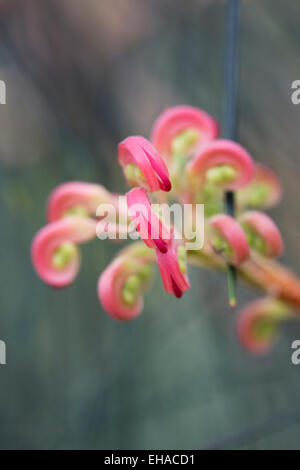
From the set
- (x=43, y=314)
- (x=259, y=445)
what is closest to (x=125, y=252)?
(x=259, y=445)

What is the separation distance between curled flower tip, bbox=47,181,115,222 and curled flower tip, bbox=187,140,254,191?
0.07 meters

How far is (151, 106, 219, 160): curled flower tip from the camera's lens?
1.74 ft

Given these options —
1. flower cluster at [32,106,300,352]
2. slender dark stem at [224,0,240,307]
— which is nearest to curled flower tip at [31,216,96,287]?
flower cluster at [32,106,300,352]

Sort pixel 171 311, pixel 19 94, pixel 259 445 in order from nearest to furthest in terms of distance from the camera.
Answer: pixel 259 445 → pixel 19 94 → pixel 171 311

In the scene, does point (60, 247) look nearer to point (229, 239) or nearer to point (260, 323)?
point (229, 239)

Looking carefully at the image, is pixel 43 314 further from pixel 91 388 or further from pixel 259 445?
pixel 259 445

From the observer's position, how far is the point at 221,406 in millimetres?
1011

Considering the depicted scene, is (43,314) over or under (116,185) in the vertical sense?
under

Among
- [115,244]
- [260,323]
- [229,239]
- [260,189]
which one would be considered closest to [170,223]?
[229,239]

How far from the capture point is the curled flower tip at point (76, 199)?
0.53 meters

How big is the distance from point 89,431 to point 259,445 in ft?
0.81

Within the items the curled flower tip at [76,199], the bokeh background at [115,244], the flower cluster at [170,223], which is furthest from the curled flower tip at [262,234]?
the bokeh background at [115,244]

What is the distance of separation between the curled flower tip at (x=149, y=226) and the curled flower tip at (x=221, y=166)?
0.10 meters

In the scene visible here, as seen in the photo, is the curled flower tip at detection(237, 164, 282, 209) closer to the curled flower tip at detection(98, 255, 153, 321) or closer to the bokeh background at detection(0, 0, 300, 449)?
the curled flower tip at detection(98, 255, 153, 321)
